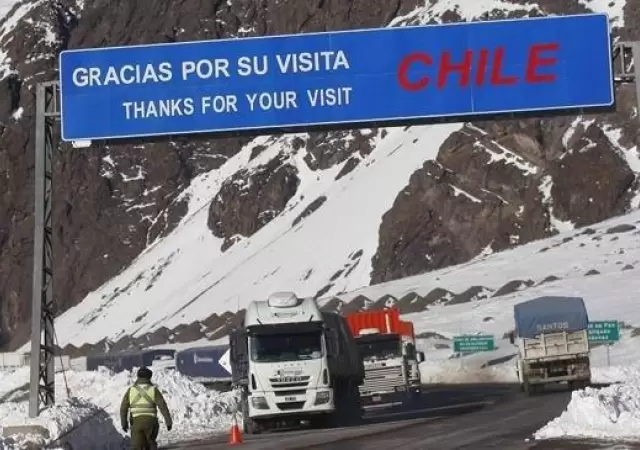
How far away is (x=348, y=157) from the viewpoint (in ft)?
485

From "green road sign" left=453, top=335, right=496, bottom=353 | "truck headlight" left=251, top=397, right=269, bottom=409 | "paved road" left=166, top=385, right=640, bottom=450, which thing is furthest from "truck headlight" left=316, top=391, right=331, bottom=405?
"green road sign" left=453, top=335, right=496, bottom=353

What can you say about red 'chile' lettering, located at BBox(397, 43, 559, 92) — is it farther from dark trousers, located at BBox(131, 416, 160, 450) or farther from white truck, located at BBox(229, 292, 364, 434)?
dark trousers, located at BBox(131, 416, 160, 450)

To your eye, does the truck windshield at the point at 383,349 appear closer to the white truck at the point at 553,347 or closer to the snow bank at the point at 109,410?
the white truck at the point at 553,347

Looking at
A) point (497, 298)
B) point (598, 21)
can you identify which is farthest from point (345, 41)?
point (497, 298)

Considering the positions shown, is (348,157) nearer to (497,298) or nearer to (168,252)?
(168,252)

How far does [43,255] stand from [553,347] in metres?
18.5

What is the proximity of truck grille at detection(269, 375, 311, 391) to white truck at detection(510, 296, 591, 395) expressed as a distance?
43.0ft

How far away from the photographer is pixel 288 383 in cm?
2947

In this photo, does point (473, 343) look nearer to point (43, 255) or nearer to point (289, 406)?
point (289, 406)

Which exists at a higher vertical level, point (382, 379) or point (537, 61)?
point (537, 61)

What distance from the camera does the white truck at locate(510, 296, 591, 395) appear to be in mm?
40719

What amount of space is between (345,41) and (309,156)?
12166 centimetres

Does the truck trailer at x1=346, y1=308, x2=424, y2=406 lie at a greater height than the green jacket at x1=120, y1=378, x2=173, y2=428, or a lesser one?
greater

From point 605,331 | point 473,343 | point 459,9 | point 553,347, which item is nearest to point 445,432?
point 553,347
